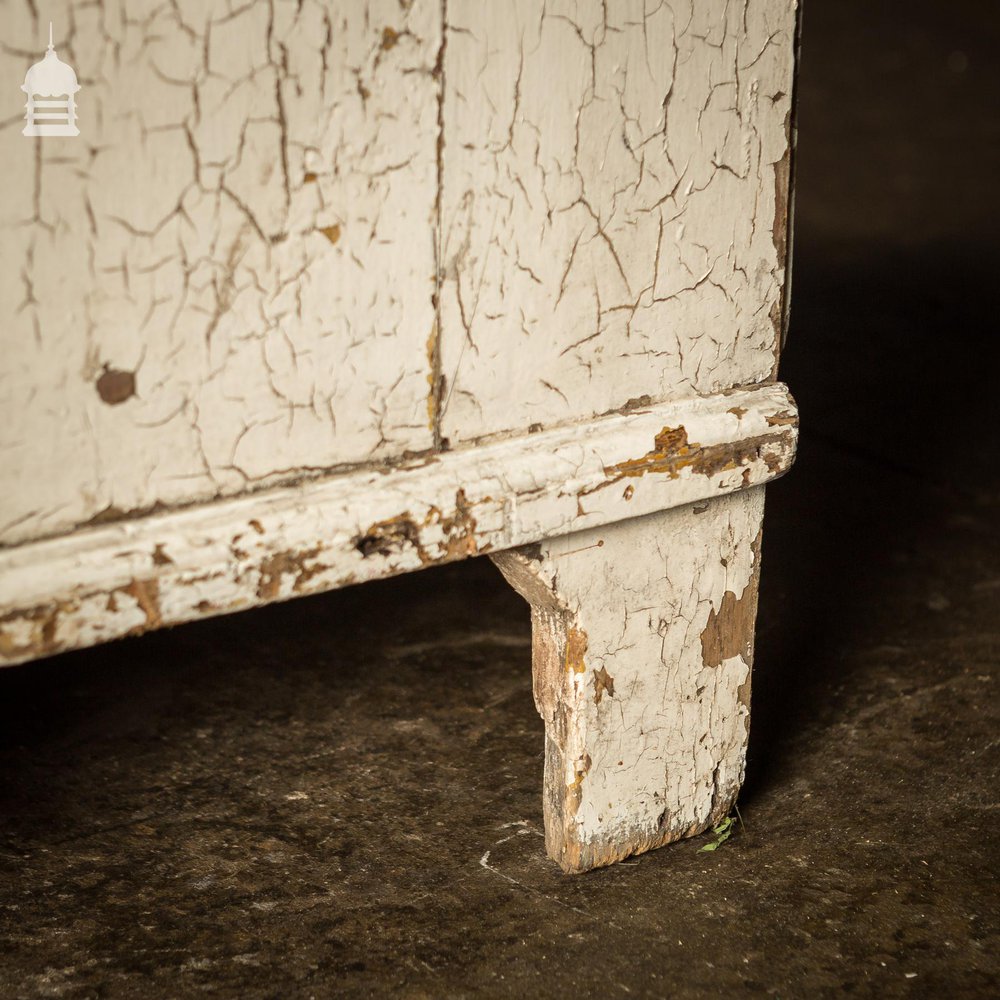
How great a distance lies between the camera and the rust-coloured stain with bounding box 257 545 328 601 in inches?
56.6

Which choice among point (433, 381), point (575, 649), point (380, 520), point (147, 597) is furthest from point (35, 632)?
point (575, 649)

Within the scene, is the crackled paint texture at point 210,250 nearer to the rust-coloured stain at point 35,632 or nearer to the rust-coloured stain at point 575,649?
the rust-coloured stain at point 35,632

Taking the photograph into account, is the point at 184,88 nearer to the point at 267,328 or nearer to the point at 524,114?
the point at 267,328

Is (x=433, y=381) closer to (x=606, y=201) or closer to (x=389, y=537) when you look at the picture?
(x=389, y=537)

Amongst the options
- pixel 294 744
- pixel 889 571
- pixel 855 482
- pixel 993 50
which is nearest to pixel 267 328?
pixel 294 744

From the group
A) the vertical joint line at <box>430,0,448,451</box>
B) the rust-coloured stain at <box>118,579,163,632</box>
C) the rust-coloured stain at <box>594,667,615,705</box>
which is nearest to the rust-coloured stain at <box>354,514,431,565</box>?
the vertical joint line at <box>430,0,448,451</box>

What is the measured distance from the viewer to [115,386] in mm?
1333

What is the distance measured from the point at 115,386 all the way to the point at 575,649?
69cm

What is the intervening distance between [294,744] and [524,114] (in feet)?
3.78

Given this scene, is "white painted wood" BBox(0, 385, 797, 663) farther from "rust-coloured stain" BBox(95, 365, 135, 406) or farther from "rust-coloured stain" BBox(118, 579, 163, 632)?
"rust-coloured stain" BBox(95, 365, 135, 406)

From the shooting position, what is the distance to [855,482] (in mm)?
3357

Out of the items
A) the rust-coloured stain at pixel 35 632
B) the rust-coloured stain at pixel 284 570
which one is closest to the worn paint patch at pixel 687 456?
the rust-coloured stain at pixel 284 570

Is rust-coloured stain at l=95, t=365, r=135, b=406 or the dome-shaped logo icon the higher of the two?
Result: the dome-shaped logo icon

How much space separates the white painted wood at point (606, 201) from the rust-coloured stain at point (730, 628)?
307mm
